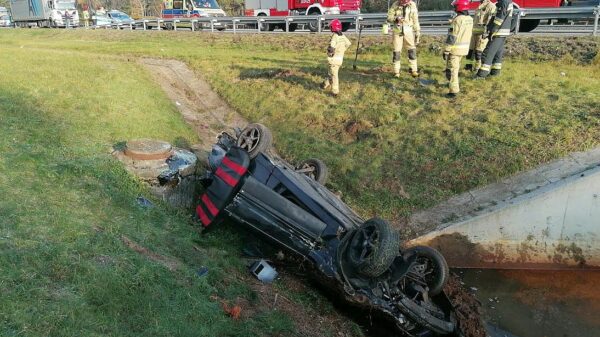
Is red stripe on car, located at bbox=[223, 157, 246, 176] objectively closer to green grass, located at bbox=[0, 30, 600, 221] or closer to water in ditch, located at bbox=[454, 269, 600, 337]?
green grass, located at bbox=[0, 30, 600, 221]

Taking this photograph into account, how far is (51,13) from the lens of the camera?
32250 millimetres

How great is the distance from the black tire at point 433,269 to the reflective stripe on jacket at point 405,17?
629 cm

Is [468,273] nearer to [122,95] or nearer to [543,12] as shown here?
[122,95]

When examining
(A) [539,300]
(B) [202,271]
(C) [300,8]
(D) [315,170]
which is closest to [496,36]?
(D) [315,170]

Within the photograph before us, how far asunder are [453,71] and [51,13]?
101 feet

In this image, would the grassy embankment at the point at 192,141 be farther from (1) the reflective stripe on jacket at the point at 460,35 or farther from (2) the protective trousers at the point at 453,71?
(1) the reflective stripe on jacket at the point at 460,35

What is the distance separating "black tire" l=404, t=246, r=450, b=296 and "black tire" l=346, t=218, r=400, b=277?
0.78 m

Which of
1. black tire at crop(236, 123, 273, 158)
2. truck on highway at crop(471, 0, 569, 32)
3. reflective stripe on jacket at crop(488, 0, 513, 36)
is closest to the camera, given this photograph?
black tire at crop(236, 123, 273, 158)

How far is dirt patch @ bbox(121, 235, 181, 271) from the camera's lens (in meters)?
4.87

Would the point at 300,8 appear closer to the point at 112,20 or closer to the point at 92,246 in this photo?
the point at 112,20

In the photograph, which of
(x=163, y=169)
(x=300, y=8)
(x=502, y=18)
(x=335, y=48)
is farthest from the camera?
(x=300, y=8)

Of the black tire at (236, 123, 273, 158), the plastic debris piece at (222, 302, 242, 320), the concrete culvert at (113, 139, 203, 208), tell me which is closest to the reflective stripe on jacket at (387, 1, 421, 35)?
the black tire at (236, 123, 273, 158)

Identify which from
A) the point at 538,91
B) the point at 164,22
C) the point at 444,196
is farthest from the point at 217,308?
the point at 164,22

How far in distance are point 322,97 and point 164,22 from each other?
59.3ft
